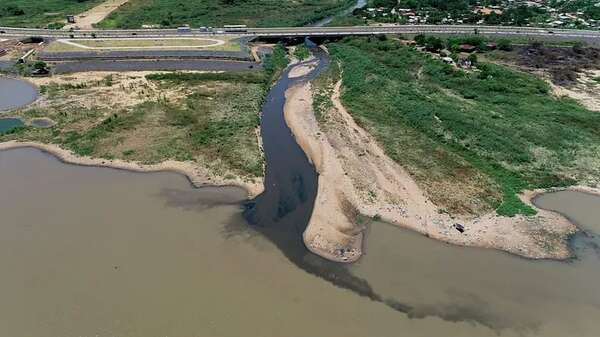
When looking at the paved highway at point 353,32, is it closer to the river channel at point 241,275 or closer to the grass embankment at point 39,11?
the grass embankment at point 39,11

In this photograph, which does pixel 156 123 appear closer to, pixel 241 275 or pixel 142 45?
pixel 241 275

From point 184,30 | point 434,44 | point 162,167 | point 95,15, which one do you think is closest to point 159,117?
point 162,167

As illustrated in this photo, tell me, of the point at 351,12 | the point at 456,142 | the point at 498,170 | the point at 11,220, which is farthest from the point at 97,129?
the point at 351,12

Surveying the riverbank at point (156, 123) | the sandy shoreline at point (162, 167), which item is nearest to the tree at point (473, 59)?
the riverbank at point (156, 123)

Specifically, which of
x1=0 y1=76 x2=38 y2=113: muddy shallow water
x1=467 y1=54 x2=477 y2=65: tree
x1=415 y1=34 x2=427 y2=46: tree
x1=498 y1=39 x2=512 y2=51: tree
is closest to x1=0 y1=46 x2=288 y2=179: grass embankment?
x1=0 y1=76 x2=38 y2=113: muddy shallow water

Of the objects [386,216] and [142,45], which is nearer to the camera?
[386,216]

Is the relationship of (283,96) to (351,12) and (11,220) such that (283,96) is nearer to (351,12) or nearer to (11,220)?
(11,220)
